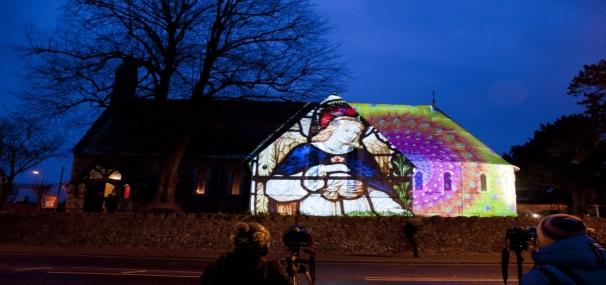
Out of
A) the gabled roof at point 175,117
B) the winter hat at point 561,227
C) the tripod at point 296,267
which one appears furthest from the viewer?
the gabled roof at point 175,117

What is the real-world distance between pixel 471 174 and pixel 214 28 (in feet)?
69.7

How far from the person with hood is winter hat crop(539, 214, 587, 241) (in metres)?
1.87

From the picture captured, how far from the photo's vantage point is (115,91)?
21.3 m

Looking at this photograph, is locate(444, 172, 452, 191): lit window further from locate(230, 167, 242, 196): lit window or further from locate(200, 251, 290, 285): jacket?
locate(200, 251, 290, 285): jacket

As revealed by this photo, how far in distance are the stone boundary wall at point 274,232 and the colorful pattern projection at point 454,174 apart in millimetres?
9628

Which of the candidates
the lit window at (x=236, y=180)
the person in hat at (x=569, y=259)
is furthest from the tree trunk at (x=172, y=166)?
the person in hat at (x=569, y=259)

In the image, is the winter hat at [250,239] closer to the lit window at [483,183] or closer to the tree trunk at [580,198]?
the lit window at [483,183]

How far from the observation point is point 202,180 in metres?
36.5

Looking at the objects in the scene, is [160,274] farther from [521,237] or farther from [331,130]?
[331,130]

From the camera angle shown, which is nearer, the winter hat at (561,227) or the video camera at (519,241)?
the winter hat at (561,227)

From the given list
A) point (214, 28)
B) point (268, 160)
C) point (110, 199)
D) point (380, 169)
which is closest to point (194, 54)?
point (214, 28)

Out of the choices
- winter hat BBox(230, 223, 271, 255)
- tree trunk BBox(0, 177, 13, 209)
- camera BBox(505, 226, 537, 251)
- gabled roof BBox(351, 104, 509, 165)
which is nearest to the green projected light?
gabled roof BBox(351, 104, 509, 165)

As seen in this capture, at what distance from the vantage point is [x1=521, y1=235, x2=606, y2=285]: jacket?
2.54 m

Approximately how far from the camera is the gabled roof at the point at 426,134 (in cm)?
3247
